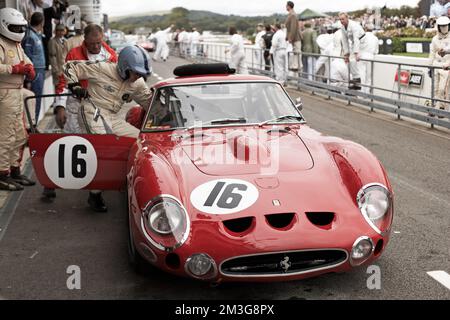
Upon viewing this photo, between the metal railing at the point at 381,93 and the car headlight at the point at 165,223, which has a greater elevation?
the metal railing at the point at 381,93

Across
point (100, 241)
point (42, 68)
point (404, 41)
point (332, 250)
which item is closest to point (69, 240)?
point (100, 241)

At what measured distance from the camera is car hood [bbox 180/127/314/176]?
4219 mm

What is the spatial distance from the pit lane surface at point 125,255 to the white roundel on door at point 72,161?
1.53 ft

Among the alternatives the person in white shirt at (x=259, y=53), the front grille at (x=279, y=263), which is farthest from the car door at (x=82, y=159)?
the person in white shirt at (x=259, y=53)

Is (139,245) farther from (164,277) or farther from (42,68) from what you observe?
(42,68)

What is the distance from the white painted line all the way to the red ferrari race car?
1.59ft

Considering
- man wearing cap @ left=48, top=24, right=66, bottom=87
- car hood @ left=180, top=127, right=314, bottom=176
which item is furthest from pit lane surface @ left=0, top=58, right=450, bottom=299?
man wearing cap @ left=48, top=24, right=66, bottom=87

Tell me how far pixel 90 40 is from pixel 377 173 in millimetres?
3983

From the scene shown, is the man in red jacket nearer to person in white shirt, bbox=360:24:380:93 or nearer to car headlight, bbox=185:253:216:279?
car headlight, bbox=185:253:216:279

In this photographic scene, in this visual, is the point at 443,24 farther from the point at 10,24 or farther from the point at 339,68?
the point at 10,24

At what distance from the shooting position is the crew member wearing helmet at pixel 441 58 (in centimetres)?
1063

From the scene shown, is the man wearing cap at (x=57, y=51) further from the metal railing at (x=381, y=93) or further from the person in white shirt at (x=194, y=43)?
the person in white shirt at (x=194, y=43)

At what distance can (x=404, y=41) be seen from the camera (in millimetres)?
26016

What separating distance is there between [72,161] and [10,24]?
216 centimetres
